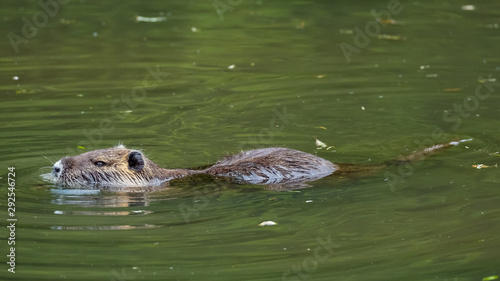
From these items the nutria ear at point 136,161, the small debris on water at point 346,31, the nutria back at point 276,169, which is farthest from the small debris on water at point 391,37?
the nutria ear at point 136,161

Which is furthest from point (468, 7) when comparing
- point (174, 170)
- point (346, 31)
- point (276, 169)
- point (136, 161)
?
point (136, 161)

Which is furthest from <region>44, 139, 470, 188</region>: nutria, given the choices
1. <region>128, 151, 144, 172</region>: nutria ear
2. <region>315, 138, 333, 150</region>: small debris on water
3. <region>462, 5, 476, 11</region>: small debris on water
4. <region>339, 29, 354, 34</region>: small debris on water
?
<region>462, 5, 476, 11</region>: small debris on water

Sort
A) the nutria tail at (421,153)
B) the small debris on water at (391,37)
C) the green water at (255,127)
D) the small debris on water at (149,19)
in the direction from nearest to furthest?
the green water at (255,127) → the nutria tail at (421,153) → the small debris on water at (391,37) → the small debris on water at (149,19)

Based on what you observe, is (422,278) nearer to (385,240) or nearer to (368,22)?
(385,240)

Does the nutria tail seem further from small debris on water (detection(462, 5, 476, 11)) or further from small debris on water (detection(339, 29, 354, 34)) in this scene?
small debris on water (detection(462, 5, 476, 11))

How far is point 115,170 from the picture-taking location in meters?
8.11

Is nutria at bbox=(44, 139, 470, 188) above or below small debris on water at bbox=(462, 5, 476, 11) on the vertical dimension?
below

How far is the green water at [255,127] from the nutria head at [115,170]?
12.4 inches

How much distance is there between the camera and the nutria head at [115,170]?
7992 mm

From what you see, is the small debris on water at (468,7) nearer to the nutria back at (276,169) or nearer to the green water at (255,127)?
the green water at (255,127)

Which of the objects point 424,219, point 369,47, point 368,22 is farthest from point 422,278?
point 368,22

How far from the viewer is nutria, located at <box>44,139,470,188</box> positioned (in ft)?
25.8

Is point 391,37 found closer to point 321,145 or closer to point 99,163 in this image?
point 321,145

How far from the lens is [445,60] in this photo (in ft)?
41.4
